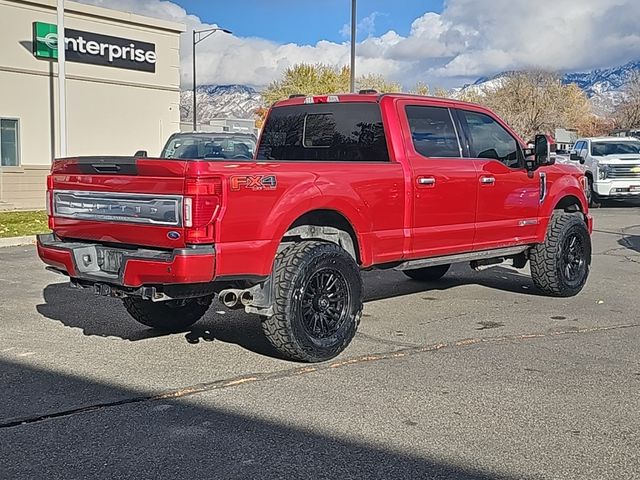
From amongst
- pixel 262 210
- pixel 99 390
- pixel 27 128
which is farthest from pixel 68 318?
pixel 27 128

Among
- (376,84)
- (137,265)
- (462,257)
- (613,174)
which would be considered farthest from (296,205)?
(376,84)

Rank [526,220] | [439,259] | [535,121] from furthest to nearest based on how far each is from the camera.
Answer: [535,121] < [526,220] < [439,259]

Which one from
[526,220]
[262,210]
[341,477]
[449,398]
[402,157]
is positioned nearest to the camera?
[341,477]

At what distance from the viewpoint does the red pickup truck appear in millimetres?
5395

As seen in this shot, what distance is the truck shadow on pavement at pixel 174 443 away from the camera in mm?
3971

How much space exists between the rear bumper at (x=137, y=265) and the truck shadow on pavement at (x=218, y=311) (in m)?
1.11

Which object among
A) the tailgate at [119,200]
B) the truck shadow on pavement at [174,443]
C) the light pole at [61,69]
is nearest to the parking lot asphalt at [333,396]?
the truck shadow on pavement at [174,443]

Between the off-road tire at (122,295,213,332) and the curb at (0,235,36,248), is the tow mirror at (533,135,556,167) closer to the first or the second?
the off-road tire at (122,295,213,332)

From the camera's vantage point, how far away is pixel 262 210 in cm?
558

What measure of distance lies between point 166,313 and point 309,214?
1.73 m

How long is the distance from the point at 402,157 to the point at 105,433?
11.9 feet

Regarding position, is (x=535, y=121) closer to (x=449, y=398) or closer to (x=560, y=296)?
(x=560, y=296)

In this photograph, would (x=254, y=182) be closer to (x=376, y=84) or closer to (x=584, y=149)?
(x=584, y=149)

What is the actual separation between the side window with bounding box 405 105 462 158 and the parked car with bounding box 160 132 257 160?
748cm
